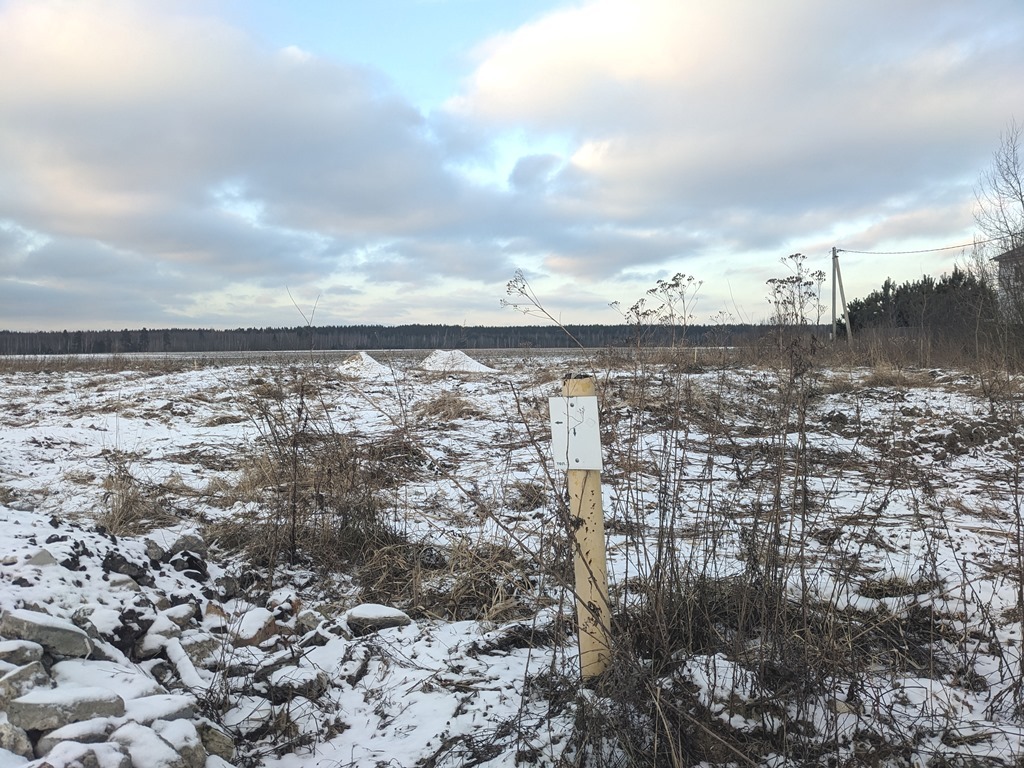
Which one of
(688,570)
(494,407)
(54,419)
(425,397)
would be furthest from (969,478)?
(54,419)

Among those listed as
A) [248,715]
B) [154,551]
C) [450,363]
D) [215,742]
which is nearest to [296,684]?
[248,715]

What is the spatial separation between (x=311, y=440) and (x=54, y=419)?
806cm

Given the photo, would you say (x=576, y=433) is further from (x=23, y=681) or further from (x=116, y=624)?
(x=116, y=624)

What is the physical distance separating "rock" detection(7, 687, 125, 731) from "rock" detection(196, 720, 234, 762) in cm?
31

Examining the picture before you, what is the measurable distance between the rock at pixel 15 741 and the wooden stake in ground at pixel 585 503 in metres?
1.89

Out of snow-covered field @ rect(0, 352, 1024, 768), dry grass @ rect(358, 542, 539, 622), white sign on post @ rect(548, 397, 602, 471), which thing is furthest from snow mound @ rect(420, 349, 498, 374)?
white sign on post @ rect(548, 397, 602, 471)

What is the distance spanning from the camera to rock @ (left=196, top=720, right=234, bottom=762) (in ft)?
7.29

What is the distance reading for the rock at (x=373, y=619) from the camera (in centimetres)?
318

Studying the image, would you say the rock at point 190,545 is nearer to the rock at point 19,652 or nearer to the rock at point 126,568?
the rock at point 126,568

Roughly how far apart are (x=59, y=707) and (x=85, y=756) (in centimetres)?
31

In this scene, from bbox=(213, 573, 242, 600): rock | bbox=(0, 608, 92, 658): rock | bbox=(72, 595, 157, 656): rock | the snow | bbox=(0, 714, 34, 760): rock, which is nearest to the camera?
bbox=(0, 714, 34, 760): rock

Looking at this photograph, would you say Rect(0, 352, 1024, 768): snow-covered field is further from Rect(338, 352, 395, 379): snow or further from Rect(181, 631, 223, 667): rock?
Rect(338, 352, 395, 379): snow

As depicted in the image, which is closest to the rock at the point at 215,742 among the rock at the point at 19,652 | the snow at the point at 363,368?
the rock at the point at 19,652

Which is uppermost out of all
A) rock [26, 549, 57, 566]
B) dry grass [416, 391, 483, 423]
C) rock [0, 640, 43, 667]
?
dry grass [416, 391, 483, 423]
